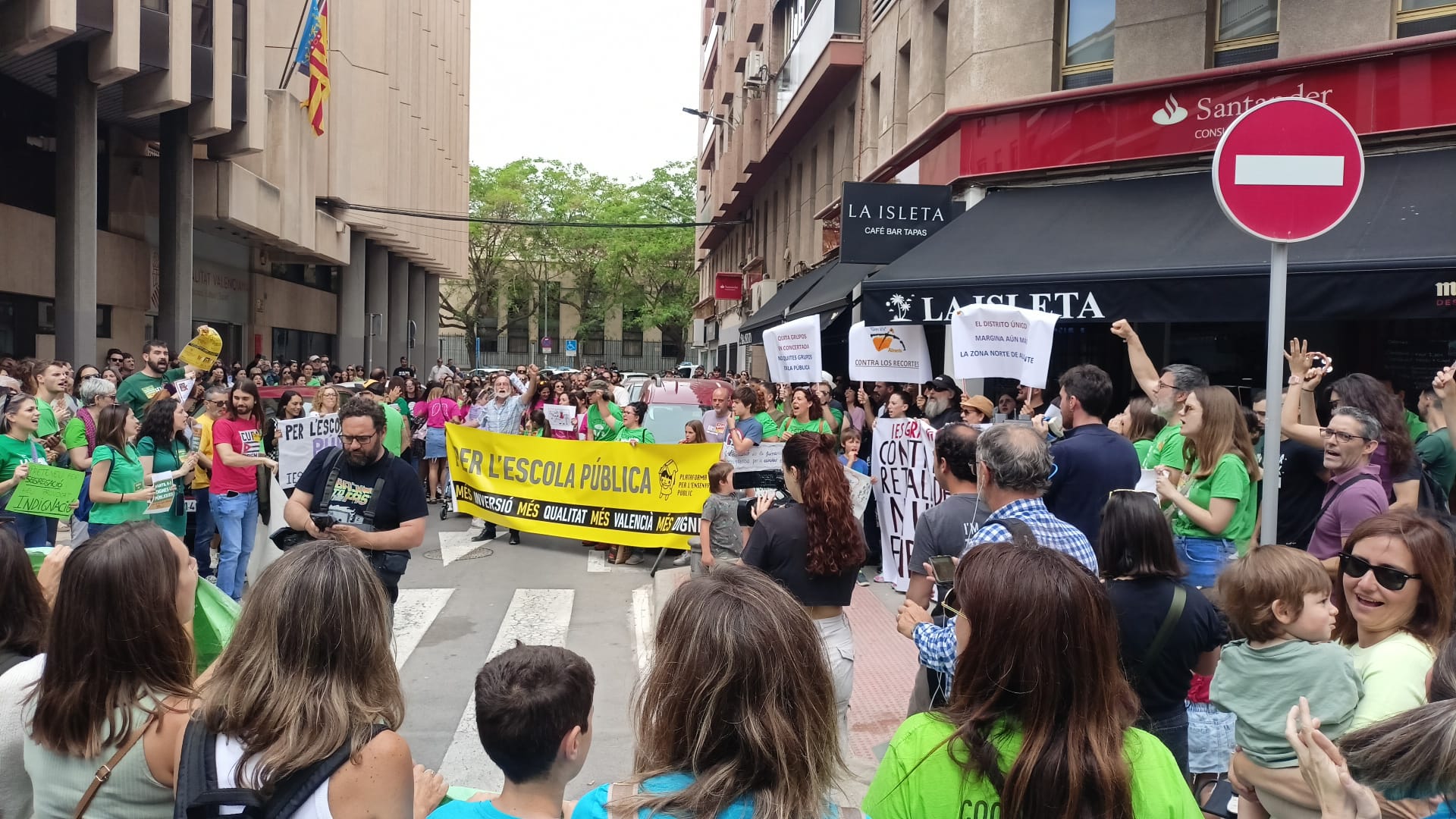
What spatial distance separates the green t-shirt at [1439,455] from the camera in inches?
226

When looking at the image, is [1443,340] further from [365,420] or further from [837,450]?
[365,420]

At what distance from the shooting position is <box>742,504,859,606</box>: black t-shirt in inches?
183

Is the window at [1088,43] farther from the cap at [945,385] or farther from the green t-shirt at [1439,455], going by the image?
the green t-shirt at [1439,455]

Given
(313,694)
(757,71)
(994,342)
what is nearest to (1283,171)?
(994,342)

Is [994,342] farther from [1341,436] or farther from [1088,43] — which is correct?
[1088,43]

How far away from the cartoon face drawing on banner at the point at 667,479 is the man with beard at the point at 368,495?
5613mm

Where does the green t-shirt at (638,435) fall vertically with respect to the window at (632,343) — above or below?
below

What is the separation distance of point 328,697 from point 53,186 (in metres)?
27.4

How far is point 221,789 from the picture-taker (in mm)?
2352

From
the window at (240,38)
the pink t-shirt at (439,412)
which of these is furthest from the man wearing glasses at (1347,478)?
the window at (240,38)

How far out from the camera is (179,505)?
8.50 metres

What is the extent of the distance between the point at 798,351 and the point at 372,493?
5.70 metres

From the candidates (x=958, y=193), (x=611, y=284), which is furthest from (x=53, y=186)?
(x=611, y=284)

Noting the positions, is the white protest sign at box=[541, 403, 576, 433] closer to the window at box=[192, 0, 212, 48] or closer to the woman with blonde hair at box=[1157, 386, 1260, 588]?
the woman with blonde hair at box=[1157, 386, 1260, 588]
